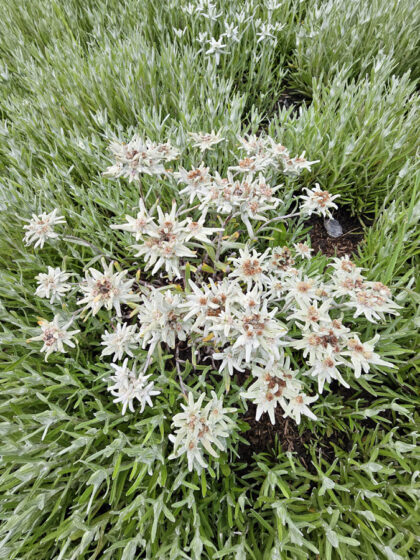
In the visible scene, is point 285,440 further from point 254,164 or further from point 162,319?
point 254,164

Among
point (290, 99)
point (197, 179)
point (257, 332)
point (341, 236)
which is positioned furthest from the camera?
point (290, 99)

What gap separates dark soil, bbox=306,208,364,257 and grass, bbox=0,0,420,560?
108 millimetres

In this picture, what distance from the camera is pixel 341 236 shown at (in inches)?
91.7

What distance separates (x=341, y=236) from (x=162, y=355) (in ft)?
4.72

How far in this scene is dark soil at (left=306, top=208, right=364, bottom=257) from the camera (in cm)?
225

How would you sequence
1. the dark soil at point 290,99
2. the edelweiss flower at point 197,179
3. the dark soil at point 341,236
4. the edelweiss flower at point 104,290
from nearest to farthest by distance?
the edelweiss flower at point 104,290 → the edelweiss flower at point 197,179 → the dark soil at point 341,236 → the dark soil at point 290,99

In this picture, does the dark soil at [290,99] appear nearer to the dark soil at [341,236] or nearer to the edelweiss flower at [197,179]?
the dark soil at [341,236]

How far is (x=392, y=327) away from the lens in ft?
5.33

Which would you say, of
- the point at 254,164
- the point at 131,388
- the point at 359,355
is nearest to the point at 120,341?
the point at 131,388

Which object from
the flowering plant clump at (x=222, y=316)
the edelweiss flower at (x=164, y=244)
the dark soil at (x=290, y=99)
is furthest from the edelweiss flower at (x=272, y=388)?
the dark soil at (x=290, y=99)

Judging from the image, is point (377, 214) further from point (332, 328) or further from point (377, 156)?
point (332, 328)

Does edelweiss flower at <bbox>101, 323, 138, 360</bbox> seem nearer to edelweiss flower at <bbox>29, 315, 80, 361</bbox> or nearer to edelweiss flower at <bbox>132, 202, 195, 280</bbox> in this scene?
edelweiss flower at <bbox>29, 315, 80, 361</bbox>

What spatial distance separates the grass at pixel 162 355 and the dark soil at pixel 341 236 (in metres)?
0.11

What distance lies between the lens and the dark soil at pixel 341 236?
2.25 meters
